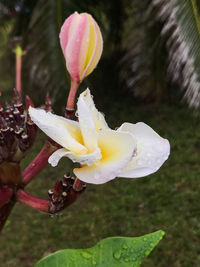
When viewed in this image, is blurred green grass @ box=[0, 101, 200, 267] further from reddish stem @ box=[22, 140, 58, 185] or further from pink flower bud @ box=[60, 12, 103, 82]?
pink flower bud @ box=[60, 12, 103, 82]

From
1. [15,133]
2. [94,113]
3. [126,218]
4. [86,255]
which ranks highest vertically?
Result: [94,113]

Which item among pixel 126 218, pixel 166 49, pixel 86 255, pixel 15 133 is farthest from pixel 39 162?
pixel 166 49

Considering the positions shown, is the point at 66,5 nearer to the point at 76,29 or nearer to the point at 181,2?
the point at 181,2

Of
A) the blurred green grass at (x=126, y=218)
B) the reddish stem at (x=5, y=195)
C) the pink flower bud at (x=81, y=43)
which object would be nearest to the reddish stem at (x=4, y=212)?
the reddish stem at (x=5, y=195)

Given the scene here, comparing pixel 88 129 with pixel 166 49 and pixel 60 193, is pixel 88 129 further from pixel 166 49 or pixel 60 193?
pixel 166 49

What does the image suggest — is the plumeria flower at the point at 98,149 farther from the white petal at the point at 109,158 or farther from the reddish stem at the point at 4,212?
the reddish stem at the point at 4,212

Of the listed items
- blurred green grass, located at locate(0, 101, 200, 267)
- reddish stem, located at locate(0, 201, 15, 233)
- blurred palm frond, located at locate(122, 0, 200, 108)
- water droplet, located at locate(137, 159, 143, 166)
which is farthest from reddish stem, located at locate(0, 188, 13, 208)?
blurred green grass, located at locate(0, 101, 200, 267)
